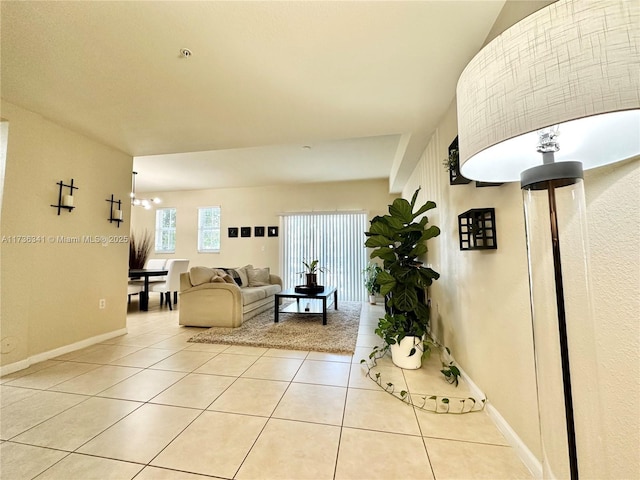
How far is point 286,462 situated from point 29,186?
128 inches

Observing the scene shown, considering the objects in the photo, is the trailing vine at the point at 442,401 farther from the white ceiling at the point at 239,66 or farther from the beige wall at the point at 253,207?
the beige wall at the point at 253,207

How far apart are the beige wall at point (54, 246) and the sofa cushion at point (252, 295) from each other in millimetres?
1535

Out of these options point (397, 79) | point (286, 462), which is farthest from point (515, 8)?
point (286, 462)

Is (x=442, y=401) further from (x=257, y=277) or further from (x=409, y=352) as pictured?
(x=257, y=277)

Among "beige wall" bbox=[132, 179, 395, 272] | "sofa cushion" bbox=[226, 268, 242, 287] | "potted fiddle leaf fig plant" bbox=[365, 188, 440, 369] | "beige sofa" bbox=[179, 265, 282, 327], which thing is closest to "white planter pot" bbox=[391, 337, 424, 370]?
"potted fiddle leaf fig plant" bbox=[365, 188, 440, 369]

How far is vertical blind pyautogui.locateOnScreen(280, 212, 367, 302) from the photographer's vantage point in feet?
19.7

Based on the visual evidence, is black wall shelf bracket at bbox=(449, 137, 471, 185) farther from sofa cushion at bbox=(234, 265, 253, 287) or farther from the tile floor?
sofa cushion at bbox=(234, 265, 253, 287)

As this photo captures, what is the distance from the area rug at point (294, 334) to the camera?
116 inches

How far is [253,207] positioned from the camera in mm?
6535

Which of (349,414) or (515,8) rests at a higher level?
(515,8)

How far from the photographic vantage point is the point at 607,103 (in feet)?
1.58

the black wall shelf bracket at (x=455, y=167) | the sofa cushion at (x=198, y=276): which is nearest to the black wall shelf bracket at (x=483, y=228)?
the black wall shelf bracket at (x=455, y=167)

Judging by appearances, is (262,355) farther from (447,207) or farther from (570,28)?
(570,28)

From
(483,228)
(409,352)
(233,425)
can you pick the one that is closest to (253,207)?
(409,352)
